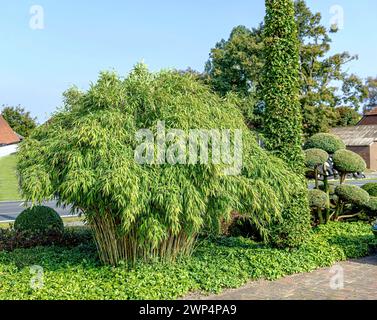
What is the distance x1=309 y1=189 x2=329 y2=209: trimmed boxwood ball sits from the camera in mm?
11391

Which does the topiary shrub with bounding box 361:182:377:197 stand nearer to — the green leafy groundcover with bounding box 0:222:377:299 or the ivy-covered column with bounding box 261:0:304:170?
the green leafy groundcover with bounding box 0:222:377:299

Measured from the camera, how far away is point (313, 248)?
927 centimetres

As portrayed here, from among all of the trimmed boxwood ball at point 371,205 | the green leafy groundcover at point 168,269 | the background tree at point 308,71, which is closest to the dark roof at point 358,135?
the background tree at point 308,71

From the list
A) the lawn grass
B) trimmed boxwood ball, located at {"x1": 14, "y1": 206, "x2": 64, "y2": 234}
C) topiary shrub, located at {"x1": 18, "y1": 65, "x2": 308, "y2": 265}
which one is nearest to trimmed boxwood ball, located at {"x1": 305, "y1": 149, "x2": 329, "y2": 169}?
topiary shrub, located at {"x1": 18, "y1": 65, "x2": 308, "y2": 265}

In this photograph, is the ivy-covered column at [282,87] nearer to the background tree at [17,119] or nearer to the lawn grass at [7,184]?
the lawn grass at [7,184]

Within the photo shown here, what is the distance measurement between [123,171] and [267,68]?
14.6ft

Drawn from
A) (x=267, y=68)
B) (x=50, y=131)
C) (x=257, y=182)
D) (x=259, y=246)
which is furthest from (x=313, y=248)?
(x=50, y=131)

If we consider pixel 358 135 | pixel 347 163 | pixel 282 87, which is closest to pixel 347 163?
pixel 347 163

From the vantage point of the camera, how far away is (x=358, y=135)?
45906 mm

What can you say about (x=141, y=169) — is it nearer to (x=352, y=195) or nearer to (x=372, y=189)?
(x=352, y=195)

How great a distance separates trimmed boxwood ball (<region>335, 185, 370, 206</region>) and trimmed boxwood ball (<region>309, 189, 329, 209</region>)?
650 millimetres

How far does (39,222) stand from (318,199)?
6.76m

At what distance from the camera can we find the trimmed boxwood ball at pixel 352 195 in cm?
1187

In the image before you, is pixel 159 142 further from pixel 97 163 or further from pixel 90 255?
pixel 90 255
